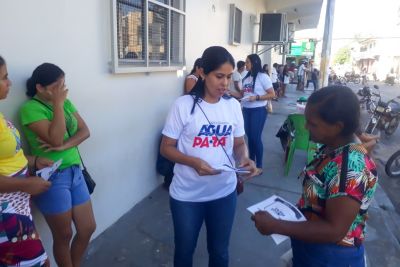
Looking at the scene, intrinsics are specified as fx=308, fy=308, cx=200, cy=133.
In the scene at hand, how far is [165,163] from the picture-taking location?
3.93m

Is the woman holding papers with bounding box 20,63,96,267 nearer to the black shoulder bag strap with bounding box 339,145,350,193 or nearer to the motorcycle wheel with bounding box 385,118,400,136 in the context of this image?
the black shoulder bag strap with bounding box 339,145,350,193

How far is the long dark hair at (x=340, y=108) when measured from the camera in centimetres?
119

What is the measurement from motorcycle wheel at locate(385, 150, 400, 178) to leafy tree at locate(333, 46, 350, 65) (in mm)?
65649

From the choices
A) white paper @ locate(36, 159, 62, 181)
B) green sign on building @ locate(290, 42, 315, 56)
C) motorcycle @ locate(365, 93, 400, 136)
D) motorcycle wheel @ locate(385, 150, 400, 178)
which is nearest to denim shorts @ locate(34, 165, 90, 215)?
white paper @ locate(36, 159, 62, 181)

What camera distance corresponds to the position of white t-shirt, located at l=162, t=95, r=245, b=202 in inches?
71.4

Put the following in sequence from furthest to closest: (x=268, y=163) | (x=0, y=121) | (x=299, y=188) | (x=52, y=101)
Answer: (x=268, y=163)
(x=299, y=188)
(x=52, y=101)
(x=0, y=121)

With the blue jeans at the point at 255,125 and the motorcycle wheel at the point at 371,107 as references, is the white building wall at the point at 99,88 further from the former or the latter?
the motorcycle wheel at the point at 371,107

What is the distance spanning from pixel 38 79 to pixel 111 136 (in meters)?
1.14

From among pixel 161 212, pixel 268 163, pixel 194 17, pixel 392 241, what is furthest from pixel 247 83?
pixel 392 241

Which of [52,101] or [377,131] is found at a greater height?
[52,101]

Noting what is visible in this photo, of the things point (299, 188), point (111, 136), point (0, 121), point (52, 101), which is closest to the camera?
point (0, 121)

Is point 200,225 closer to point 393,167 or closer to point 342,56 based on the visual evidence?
point 393,167

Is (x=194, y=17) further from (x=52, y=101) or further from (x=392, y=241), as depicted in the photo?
(x=392, y=241)

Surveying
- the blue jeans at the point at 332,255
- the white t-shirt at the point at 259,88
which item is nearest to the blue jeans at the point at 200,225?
the blue jeans at the point at 332,255
